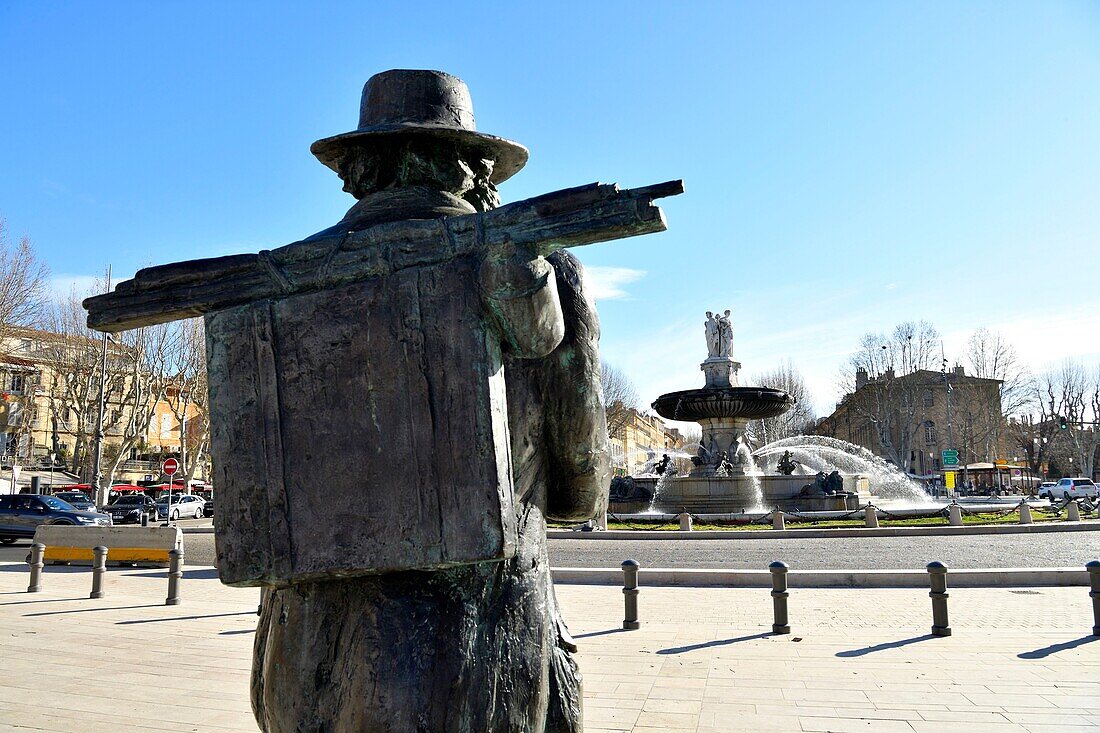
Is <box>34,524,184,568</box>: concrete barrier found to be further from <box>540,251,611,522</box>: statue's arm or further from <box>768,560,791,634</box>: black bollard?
<box>540,251,611,522</box>: statue's arm

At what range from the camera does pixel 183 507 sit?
34.7 m

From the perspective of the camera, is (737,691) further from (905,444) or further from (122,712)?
(905,444)

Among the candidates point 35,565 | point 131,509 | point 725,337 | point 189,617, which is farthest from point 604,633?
point 131,509

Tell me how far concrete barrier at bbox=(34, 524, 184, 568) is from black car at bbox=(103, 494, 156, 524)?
43.6 ft

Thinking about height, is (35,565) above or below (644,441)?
below

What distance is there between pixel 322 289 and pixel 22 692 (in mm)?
5672

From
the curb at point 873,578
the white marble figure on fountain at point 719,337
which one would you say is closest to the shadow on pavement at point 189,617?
the curb at point 873,578

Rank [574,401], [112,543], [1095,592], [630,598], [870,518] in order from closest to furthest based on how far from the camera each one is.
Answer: [574,401]
[1095,592]
[630,598]
[112,543]
[870,518]

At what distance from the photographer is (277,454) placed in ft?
7.43

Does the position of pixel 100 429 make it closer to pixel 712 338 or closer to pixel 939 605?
pixel 712 338

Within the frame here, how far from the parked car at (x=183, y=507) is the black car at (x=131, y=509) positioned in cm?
47

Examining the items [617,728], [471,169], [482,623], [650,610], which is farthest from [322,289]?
[650,610]

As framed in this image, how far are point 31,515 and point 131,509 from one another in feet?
36.8

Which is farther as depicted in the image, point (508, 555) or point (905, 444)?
point (905, 444)
